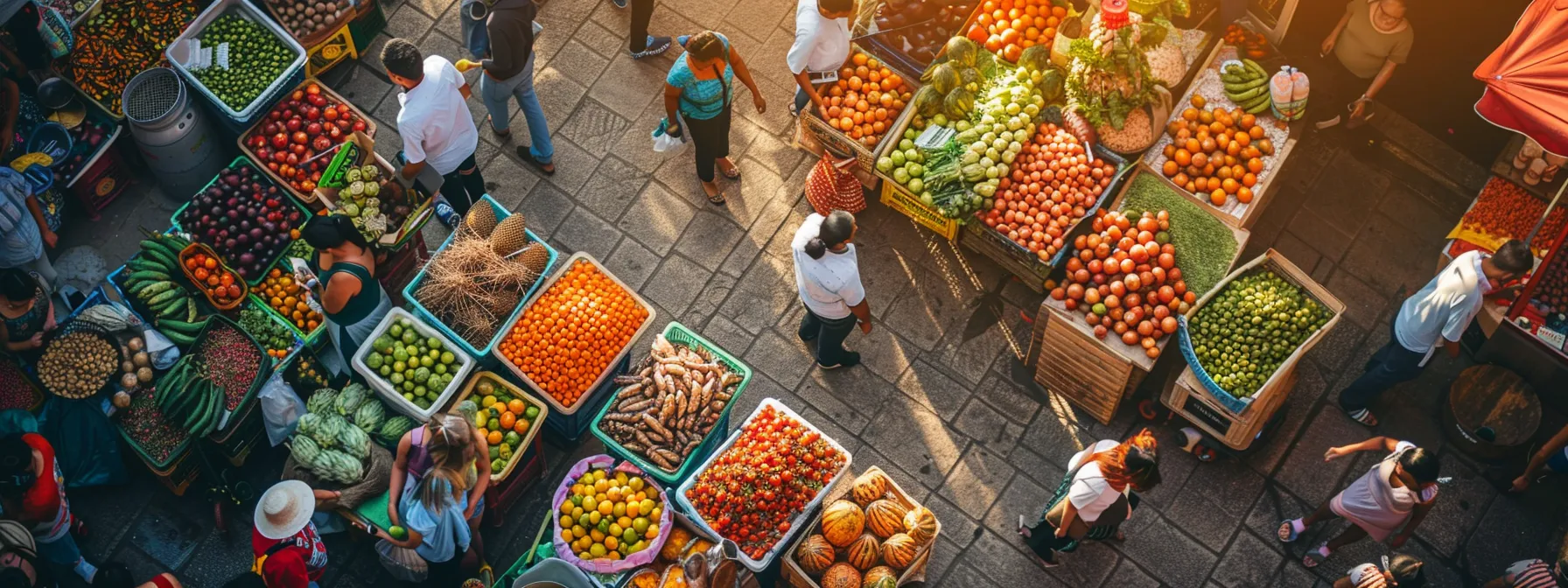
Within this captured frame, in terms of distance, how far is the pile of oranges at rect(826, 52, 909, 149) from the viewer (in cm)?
836

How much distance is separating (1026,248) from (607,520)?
132 inches

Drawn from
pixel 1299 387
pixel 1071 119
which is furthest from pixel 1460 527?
pixel 1071 119

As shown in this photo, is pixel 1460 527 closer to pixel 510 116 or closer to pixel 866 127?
pixel 866 127

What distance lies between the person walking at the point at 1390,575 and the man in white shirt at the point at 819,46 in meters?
4.67

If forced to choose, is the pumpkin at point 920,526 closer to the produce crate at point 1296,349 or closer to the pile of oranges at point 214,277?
the produce crate at point 1296,349

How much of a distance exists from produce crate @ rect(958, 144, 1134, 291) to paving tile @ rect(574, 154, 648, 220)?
2597 mm

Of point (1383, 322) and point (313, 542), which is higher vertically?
point (1383, 322)

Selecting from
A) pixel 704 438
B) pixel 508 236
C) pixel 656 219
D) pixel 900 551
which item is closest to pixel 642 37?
pixel 656 219

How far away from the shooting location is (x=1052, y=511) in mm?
6852

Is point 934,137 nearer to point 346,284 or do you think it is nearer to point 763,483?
point 763,483

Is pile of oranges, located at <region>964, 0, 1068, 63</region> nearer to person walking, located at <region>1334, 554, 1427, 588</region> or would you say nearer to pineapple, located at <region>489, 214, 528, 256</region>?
pineapple, located at <region>489, 214, 528, 256</region>

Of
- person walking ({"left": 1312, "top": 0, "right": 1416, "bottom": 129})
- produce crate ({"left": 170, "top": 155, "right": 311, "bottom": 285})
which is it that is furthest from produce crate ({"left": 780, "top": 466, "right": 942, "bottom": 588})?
person walking ({"left": 1312, "top": 0, "right": 1416, "bottom": 129})

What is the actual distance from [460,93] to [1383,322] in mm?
6867

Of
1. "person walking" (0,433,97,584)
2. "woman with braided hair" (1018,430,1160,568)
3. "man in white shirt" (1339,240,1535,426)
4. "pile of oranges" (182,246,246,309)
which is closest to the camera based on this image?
"woman with braided hair" (1018,430,1160,568)
